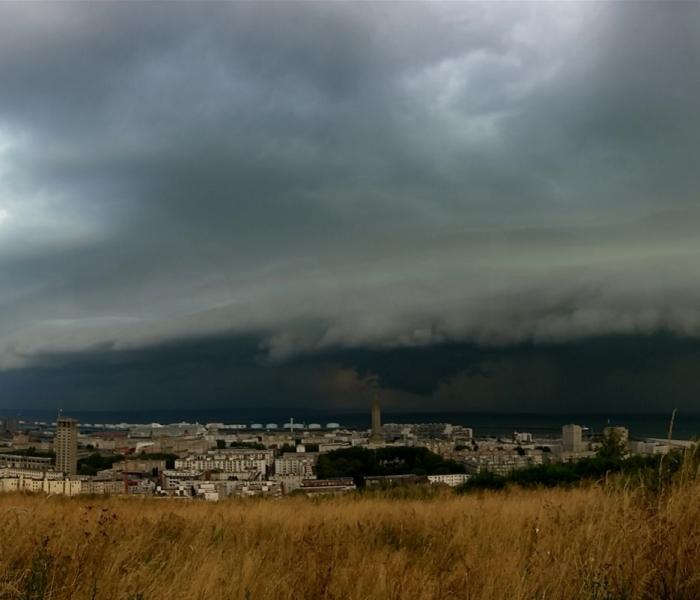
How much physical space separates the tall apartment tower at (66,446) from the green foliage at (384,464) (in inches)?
432

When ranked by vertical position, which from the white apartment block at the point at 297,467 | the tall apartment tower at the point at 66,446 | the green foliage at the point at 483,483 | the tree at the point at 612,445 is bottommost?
the white apartment block at the point at 297,467

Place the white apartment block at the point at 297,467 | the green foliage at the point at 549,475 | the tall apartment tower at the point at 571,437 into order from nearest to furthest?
the green foliage at the point at 549,475
the tall apartment tower at the point at 571,437
the white apartment block at the point at 297,467

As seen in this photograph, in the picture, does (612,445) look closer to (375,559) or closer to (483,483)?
(483,483)

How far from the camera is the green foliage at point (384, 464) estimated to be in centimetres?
2697

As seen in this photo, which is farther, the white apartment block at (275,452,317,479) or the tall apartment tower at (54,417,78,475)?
the white apartment block at (275,452,317,479)

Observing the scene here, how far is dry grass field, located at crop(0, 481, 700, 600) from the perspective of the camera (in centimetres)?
374

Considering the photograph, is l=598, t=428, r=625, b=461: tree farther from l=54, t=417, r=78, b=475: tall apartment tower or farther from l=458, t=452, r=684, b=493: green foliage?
l=54, t=417, r=78, b=475: tall apartment tower

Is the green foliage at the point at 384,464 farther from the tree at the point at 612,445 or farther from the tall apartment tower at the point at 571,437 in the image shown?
the tree at the point at 612,445

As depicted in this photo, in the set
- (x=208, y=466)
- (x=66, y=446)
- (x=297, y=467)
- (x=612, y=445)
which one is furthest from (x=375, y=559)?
(x=208, y=466)

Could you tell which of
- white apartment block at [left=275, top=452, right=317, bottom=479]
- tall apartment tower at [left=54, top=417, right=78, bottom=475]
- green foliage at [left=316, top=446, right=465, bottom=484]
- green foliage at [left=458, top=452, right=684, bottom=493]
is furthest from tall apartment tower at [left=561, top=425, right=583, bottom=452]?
tall apartment tower at [left=54, top=417, right=78, bottom=475]

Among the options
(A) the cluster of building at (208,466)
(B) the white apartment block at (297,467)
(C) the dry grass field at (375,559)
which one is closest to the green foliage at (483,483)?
(A) the cluster of building at (208,466)

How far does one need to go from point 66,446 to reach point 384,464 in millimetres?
14492

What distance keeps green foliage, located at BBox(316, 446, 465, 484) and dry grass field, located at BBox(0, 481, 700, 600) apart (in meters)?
19.6

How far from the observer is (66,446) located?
2891cm
